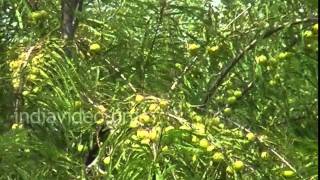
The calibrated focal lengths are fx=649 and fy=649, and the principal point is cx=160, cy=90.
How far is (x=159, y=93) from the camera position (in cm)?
182

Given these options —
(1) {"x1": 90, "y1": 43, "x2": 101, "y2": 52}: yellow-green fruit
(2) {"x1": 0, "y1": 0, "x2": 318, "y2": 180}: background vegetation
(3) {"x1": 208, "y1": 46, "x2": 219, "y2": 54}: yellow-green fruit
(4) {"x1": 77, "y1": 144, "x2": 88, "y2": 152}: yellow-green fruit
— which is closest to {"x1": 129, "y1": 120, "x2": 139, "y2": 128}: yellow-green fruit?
(2) {"x1": 0, "y1": 0, "x2": 318, "y2": 180}: background vegetation

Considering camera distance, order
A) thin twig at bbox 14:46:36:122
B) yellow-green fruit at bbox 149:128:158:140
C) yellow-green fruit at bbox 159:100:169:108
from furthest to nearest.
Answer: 1. thin twig at bbox 14:46:36:122
2. yellow-green fruit at bbox 159:100:169:108
3. yellow-green fruit at bbox 149:128:158:140

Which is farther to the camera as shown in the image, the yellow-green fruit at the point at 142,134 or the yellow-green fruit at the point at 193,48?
the yellow-green fruit at the point at 193,48

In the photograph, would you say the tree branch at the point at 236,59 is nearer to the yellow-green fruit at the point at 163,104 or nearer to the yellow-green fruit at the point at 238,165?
the yellow-green fruit at the point at 163,104

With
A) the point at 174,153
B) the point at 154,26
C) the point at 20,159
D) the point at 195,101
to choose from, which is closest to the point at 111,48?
the point at 154,26

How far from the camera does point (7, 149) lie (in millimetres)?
1650

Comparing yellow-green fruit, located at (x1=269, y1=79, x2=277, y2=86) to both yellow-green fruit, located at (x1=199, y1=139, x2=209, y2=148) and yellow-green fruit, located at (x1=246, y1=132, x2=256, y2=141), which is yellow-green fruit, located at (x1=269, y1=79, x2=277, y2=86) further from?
yellow-green fruit, located at (x1=199, y1=139, x2=209, y2=148)

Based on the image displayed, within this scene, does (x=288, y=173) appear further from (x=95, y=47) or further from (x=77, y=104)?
(x=95, y=47)

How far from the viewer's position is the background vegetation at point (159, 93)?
148 centimetres

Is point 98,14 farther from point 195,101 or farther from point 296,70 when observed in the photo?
point 296,70

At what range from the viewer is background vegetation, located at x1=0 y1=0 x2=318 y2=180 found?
4.87 feet

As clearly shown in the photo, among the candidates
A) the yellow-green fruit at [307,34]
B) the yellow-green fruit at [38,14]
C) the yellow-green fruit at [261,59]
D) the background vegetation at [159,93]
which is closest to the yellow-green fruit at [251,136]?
the background vegetation at [159,93]

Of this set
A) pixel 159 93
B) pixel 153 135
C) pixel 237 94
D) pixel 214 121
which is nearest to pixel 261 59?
pixel 237 94

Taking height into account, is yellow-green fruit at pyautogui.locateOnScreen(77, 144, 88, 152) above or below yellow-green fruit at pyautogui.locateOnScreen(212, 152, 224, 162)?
above
